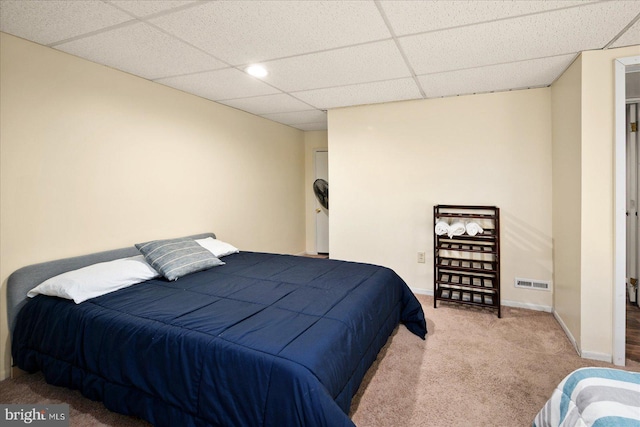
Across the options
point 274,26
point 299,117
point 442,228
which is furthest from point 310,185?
point 274,26

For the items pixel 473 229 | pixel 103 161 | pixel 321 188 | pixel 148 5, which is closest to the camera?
pixel 148 5

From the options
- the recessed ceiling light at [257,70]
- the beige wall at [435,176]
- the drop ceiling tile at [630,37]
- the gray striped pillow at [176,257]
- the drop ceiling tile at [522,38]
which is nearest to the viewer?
the drop ceiling tile at [522,38]

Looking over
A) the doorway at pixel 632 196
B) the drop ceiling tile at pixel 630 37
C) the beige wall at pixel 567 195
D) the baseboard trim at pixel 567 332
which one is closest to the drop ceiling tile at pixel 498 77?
the beige wall at pixel 567 195

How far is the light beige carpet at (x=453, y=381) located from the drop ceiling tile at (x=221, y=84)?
255 cm

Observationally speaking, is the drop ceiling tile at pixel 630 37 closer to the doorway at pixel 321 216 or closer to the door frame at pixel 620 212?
the door frame at pixel 620 212

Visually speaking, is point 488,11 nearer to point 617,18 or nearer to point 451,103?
point 617,18

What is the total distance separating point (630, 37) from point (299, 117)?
3338 mm

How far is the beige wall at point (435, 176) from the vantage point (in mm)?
3154

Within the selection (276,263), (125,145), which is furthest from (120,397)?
(125,145)

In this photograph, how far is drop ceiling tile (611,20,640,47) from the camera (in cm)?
194

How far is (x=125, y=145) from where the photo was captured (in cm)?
271

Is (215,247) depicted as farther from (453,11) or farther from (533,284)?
(533,284)

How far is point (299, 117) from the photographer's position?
4.42 m

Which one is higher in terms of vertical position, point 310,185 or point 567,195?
point 310,185
